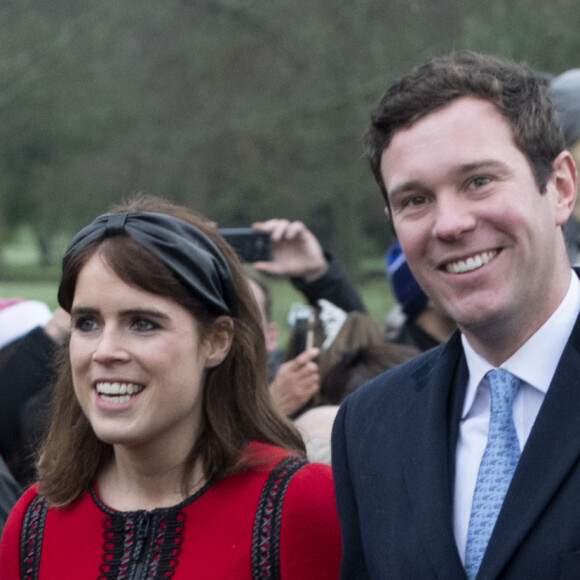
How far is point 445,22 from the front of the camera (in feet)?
36.2

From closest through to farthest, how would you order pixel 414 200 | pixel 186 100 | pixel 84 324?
pixel 414 200
pixel 84 324
pixel 186 100

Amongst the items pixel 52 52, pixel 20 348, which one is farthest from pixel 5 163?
pixel 20 348

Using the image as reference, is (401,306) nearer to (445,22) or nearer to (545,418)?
(545,418)

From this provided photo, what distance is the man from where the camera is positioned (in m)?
1.82

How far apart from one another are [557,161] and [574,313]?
33cm

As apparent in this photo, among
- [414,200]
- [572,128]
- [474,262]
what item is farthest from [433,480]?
[572,128]

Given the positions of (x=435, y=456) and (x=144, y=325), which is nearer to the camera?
(x=435, y=456)

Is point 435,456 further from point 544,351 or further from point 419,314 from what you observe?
point 419,314

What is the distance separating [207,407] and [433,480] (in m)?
0.89

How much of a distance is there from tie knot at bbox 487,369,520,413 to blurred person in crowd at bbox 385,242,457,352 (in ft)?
7.05

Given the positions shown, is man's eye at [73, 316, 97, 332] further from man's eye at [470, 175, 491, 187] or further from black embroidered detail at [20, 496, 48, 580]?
man's eye at [470, 175, 491, 187]

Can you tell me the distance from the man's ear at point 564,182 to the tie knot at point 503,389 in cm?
35

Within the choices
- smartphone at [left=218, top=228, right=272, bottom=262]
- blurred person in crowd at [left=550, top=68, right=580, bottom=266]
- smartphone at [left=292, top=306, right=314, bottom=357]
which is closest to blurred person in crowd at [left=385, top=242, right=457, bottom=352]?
smartphone at [left=292, top=306, right=314, bottom=357]

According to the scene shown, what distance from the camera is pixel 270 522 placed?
2467 millimetres
